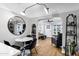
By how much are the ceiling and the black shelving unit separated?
0.17 m

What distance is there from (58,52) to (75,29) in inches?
18.1

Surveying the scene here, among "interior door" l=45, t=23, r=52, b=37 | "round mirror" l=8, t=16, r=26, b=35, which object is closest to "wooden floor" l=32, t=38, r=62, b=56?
"interior door" l=45, t=23, r=52, b=37

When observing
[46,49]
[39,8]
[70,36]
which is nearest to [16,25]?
[39,8]

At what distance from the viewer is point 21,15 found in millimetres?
1646

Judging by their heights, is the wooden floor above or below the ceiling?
below

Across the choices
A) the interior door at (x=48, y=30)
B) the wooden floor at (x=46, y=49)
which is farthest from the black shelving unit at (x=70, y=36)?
the interior door at (x=48, y=30)

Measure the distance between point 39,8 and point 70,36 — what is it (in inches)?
26.8

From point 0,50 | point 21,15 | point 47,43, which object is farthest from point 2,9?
point 47,43

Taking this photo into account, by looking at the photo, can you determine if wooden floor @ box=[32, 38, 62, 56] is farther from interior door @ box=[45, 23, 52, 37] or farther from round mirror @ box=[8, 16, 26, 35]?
round mirror @ box=[8, 16, 26, 35]

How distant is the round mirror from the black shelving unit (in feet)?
2.36

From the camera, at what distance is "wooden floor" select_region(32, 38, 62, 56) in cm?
162

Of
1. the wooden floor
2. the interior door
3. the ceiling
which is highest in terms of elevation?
the ceiling

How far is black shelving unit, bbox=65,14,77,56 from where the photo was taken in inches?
64.2

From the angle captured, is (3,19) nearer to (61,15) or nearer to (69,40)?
(61,15)
